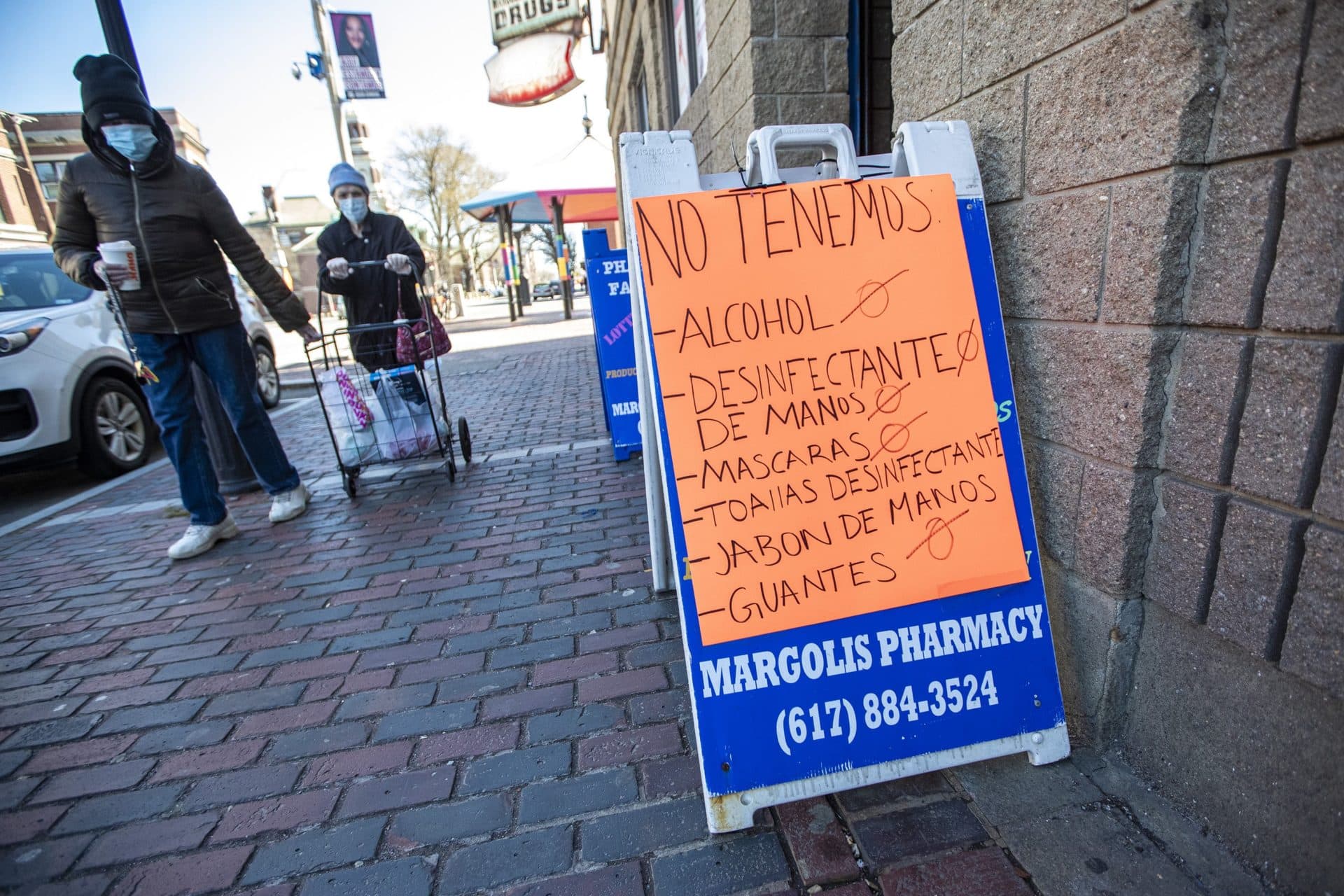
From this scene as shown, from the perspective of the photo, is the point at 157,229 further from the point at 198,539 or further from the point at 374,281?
the point at 198,539

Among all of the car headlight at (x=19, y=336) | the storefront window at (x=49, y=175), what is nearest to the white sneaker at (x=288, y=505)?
the car headlight at (x=19, y=336)

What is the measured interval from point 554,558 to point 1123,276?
96.4 inches

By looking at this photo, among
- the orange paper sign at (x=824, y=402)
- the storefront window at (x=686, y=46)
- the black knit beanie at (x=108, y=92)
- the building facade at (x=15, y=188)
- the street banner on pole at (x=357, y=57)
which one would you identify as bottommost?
the orange paper sign at (x=824, y=402)

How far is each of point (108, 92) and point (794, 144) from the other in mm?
3478

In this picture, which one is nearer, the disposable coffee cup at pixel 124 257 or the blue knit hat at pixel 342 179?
the disposable coffee cup at pixel 124 257

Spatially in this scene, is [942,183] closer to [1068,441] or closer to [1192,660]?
[1068,441]

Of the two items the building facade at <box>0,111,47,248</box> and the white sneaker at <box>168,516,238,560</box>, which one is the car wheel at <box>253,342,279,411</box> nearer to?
the building facade at <box>0,111,47,248</box>

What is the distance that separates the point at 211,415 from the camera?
410 cm

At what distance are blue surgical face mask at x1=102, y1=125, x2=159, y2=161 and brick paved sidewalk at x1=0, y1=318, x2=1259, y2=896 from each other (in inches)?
81.6

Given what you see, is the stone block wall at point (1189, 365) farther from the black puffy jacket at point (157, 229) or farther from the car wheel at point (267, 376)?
the car wheel at point (267, 376)

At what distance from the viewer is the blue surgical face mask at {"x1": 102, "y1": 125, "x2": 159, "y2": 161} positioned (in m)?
3.12

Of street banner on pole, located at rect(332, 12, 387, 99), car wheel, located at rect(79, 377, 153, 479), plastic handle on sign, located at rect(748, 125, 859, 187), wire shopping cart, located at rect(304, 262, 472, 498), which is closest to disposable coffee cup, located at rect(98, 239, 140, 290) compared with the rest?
wire shopping cart, located at rect(304, 262, 472, 498)

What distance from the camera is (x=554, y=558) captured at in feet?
10.1

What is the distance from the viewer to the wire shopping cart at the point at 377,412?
3.92 meters
